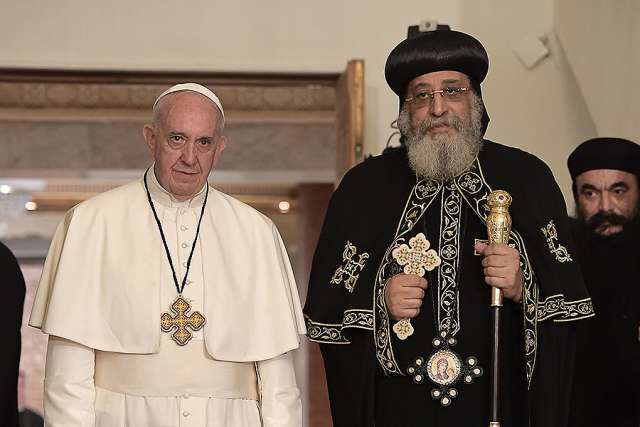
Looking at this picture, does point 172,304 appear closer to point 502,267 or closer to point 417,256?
point 417,256

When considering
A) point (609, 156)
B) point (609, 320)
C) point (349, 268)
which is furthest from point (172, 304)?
point (609, 156)

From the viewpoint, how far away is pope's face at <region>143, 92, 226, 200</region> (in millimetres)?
4641

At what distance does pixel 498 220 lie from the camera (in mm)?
4664

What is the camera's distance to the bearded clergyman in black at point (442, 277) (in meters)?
4.74

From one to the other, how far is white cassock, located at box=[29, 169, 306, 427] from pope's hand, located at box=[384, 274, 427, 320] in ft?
1.19

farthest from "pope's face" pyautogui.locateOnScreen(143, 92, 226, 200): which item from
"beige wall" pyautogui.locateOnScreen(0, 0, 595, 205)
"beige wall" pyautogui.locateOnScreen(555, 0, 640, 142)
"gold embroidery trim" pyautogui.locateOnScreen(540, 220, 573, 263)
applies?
"beige wall" pyautogui.locateOnScreen(0, 0, 595, 205)

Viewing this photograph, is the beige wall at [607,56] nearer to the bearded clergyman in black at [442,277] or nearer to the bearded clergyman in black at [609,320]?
the bearded clergyman in black at [609,320]

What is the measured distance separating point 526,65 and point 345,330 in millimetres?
3658

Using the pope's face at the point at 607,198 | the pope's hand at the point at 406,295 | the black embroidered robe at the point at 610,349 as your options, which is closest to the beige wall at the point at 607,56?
the pope's face at the point at 607,198

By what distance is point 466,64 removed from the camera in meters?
5.01

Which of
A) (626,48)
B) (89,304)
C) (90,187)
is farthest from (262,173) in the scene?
(89,304)

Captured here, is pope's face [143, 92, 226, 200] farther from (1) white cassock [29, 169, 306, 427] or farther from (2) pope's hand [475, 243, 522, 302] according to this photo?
(2) pope's hand [475, 243, 522, 302]

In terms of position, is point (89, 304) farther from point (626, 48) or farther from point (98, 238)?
point (626, 48)

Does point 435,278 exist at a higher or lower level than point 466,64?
lower
